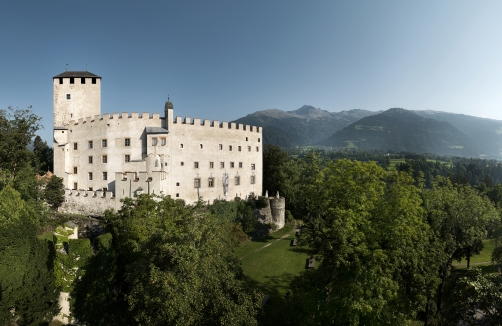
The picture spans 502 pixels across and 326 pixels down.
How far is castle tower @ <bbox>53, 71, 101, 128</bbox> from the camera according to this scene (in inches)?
1754

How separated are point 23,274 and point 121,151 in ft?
81.2

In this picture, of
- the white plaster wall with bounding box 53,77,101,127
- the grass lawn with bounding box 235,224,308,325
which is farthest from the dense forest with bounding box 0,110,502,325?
the white plaster wall with bounding box 53,77,101,127

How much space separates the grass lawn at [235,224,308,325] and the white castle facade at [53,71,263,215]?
38.3 ft

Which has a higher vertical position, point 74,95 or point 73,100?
point 74,95

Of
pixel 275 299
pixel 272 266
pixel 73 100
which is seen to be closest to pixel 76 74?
pixel 73 100

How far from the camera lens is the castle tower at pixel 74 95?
44562mm

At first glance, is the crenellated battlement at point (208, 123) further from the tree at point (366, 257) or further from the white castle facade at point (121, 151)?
the tree at point (366, 257)

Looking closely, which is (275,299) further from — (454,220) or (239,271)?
(454,220)

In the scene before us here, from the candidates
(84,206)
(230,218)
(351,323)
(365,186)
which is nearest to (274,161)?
(230,218)

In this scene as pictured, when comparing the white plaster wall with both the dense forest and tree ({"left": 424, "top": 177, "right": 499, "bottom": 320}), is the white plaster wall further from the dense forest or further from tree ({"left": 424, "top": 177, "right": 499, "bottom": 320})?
tree ({"left": 424, "top": 177, "right": 499, "bottom": 320})

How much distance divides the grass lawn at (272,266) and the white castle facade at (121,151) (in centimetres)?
1166

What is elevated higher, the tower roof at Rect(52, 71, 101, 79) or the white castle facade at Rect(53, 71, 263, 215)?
the tower roof at Rect(52, 71, 101, 79)

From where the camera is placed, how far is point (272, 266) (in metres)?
33.8

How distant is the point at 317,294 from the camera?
19.0 meters
